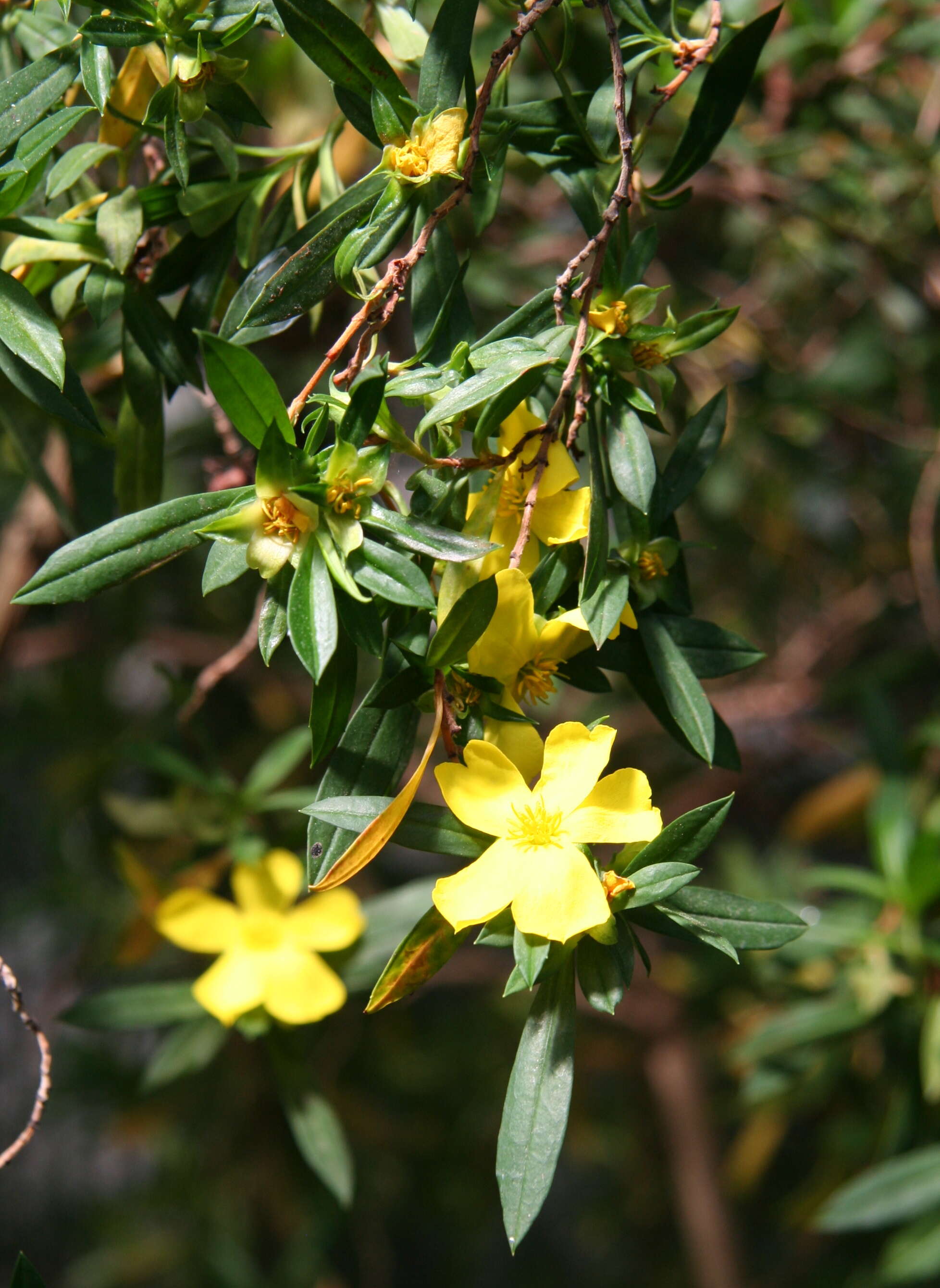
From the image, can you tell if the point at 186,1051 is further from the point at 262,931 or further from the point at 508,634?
the point at 508,634

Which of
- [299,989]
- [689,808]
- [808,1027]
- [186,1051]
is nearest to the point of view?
[299,989]

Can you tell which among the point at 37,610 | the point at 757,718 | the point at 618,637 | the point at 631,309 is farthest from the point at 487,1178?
the point at 631,309

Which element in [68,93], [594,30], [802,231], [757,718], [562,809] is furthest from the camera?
[757,718]

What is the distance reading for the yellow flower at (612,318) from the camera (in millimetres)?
485

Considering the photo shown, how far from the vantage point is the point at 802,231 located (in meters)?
1.28

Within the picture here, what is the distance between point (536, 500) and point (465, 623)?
0.09 meters

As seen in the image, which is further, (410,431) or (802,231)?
(802,231)

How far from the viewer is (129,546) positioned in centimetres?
45

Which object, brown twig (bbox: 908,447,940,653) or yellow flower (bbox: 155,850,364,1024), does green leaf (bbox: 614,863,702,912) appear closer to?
yellow flower (bbox: 155,850,364,1024)

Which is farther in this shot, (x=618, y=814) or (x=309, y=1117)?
(x=309, y=1117)

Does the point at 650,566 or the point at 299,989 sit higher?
the point at 650,566

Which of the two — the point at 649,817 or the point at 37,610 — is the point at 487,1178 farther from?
the point at 649,817

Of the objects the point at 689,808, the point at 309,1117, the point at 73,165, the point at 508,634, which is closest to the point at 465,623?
the point at 508,634

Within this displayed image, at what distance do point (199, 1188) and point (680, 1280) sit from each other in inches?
31.9
